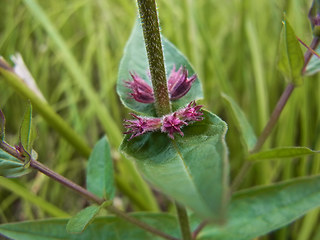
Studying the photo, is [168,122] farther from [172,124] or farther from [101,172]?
[101,172]

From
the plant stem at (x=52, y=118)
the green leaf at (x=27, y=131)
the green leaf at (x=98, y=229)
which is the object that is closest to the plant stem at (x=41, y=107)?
the plant stem at (x=52, y=118)

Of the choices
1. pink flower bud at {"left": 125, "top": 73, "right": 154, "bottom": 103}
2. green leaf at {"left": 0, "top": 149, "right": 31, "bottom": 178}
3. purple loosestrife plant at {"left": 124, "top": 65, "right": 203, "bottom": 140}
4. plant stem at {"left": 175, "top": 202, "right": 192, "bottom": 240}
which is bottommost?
plant stem at {"left": 175, "top": 202, "right": 192, "bottom": 240}

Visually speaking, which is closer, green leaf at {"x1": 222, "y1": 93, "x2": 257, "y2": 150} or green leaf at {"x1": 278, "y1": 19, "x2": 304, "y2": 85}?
green leaf at {"x1": 278, "y1": 19, "x2": 304, "y2": 85}

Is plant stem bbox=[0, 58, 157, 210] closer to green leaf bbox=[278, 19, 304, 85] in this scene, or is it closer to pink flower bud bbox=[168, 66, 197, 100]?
pink flower bud bbox=[168, 66, 197, 100]

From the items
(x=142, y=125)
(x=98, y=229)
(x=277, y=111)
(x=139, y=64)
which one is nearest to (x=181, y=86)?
(x=142, y=125)

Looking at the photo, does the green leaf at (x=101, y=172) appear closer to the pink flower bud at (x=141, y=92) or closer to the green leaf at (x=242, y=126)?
the pink flower bud at (x=141, y=92)

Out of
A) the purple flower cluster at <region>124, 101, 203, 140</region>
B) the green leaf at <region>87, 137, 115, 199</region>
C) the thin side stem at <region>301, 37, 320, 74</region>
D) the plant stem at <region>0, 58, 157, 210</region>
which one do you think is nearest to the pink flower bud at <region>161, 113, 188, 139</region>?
the purple flower cluster at <region>124, 101, 203, 140</region>
